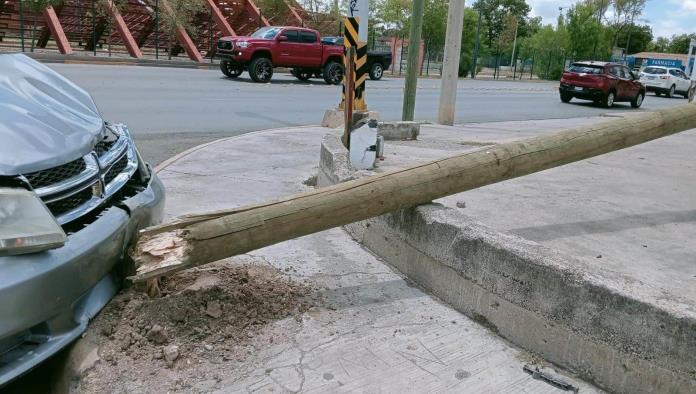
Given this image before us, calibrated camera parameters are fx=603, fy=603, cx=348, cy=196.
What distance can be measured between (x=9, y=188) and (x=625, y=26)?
288 feet

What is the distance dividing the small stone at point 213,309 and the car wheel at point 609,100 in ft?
75.6

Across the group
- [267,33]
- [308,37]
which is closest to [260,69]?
[267,33]

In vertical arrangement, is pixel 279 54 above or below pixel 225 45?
below

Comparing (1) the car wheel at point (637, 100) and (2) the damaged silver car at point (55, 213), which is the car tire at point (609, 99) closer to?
(1) the car wheel at point (637, 100)

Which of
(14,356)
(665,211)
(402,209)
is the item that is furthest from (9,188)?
(665,211)

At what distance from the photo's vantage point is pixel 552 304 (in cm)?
311

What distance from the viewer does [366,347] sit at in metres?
3.15

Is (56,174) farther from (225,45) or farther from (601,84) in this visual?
(601,84)

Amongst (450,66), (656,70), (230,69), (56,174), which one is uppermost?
(656,70)

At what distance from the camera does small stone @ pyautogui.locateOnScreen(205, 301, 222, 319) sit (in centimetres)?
321

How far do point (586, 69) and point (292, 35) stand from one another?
11.6 m

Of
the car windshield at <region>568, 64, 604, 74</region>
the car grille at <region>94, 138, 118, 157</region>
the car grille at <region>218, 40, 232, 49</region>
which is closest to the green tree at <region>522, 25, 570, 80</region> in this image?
the car windshield at <region>568, 64, 604, 74</region>

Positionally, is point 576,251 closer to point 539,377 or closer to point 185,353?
point 539,377

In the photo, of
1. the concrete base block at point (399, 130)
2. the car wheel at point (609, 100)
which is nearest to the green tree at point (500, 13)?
the car wheel at point (609, 100)
